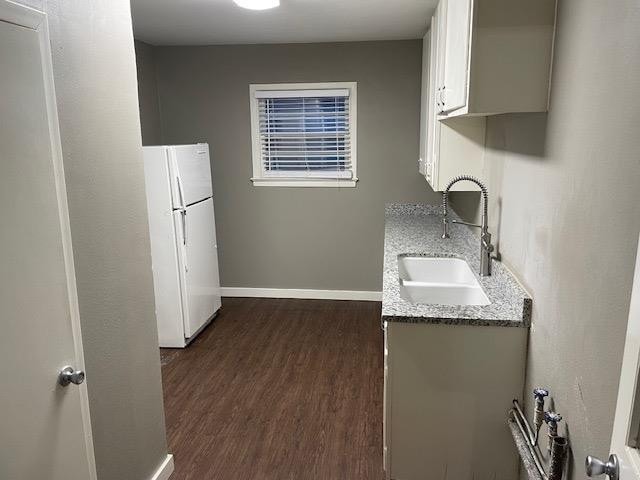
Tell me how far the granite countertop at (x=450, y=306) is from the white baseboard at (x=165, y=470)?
129cm

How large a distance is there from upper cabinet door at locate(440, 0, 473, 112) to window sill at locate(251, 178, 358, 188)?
221cm

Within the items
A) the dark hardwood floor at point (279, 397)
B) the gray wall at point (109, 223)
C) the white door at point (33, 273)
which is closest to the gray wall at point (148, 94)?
the dark hardwood floor at point (279, 397)

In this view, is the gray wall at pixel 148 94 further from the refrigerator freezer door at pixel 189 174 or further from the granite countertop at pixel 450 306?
the granite countertop at pixel 450 306

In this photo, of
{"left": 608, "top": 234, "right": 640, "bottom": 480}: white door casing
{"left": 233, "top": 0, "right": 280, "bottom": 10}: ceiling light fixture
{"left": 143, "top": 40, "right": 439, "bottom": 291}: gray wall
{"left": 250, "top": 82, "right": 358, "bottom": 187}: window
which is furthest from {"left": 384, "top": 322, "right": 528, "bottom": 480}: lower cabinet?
{"left": 250, "top": 82, "right": 358, "bottom": 187}: window

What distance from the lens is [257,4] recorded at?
2947mm

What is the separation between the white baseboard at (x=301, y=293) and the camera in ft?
16.0

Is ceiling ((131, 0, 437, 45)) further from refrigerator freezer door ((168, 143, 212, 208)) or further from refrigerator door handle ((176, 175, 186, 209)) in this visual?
refrigerator door handle ((176, 175, 186, 209))

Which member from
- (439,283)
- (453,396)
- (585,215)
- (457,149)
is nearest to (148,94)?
(457,149)

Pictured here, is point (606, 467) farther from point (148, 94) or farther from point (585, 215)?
point (148, 94)

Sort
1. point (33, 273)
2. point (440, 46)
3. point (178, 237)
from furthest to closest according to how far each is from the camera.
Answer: point (178, 237), point (440, 46), point (33, 273)

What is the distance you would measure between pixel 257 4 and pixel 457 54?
146 centimetres

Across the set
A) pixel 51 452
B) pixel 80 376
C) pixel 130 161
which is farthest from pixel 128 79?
pixel 51 452

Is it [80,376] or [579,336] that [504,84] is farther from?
[80,376]

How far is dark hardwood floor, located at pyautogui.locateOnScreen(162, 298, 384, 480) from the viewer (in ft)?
8.14
